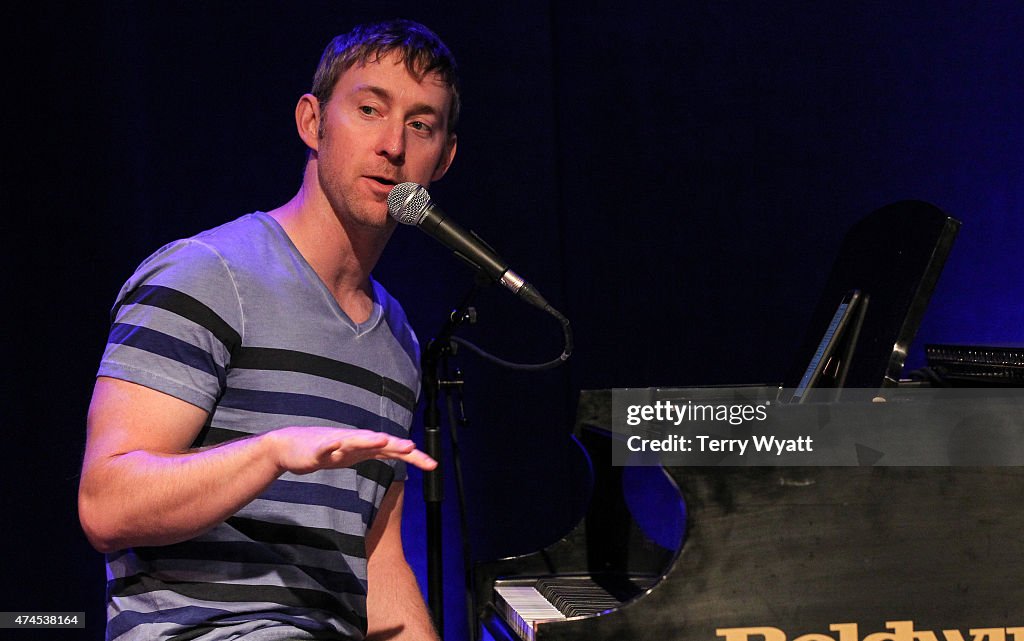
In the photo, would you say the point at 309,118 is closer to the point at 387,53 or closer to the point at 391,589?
the point at 387,53

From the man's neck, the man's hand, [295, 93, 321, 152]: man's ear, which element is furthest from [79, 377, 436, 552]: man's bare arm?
[295, 93, 321, 152]: man's ear

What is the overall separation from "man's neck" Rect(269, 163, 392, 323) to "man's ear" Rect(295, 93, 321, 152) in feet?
0.32

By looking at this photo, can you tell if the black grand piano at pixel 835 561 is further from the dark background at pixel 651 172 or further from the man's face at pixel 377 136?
the dark background at pixel 651 172

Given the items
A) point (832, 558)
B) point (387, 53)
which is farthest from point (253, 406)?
point (832, 558)

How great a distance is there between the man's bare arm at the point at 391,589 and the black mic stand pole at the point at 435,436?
9cm

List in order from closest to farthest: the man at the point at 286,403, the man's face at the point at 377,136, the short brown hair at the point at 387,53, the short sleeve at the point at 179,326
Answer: the man at the point at 286,403
the short sleeve at the point at 179,326
the man's face at the point at 377,136
the short brown hair at the point at 387,53

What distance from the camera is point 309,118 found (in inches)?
82.1

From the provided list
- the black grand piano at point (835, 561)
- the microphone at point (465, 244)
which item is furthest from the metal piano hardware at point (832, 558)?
the microphone at point (465, 244)

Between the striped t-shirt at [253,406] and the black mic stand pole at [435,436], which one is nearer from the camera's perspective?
the striped t-shirt at [253,406]

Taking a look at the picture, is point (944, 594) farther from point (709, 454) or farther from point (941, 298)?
point (941, 298)

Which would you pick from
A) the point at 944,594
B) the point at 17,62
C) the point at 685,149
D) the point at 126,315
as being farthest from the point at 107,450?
the point at 685,149

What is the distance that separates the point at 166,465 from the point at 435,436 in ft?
2.84

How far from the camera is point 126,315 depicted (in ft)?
5.43

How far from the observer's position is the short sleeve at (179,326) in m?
1.59
